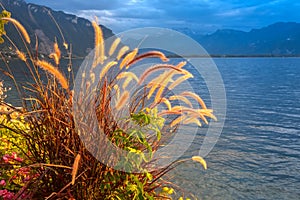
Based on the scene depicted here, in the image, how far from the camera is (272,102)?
30703 millimetres

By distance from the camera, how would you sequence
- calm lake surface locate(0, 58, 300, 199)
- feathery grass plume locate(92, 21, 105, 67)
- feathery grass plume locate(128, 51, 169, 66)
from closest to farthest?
feathery grass plume locate(128, 51, 169, 66), feathery grass plume locate(92, 21, 105, 67), calm lake surface locate(0, 58, 300, 199)

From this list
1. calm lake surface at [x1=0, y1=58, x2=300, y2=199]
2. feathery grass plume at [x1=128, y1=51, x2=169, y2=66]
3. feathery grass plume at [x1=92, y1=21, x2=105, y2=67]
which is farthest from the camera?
calm lake surface at [x1=0, y1=58, x2=300, y2=199]

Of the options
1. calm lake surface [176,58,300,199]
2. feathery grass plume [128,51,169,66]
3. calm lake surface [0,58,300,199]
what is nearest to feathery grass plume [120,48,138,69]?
feathery grass plume [128,51,169,66]

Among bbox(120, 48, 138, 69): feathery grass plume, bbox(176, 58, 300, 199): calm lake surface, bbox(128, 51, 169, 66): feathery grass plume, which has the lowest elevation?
bbox(176, 58, 300, 199): calm lake surface

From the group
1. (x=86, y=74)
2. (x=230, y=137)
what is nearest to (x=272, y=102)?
(x=230, y=137)

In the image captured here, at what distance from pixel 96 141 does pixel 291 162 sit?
1097cm

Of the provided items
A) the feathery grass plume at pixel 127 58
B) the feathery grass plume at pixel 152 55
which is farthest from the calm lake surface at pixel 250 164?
the feathery grass plume at pixel 152 55

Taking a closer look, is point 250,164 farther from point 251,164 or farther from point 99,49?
point 99,49

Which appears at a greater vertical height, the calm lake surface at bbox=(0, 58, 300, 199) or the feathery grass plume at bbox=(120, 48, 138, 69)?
the feathery grass plume at bbox=(120, 48, 138, 69)

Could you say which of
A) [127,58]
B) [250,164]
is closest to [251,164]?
[250,164]

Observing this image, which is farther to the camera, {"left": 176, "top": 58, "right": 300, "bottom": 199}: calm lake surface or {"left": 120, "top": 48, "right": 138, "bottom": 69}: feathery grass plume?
{"left": 176, "top": 58, "right": 300, "bottom": 199}: calm lake surface

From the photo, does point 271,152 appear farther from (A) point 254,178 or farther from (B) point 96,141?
(B) point 96,141

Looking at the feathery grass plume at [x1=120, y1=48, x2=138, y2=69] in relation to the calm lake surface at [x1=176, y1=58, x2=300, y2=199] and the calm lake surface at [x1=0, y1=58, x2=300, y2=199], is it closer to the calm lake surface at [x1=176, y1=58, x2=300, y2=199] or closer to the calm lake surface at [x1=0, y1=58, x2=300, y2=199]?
the calm lake surface at [x1=0, y1=58, x2=300, y2=199]

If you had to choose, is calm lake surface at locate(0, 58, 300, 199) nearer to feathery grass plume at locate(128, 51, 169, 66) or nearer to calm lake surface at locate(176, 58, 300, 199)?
calm lake surface at locate(176, 58, 300, 199)
